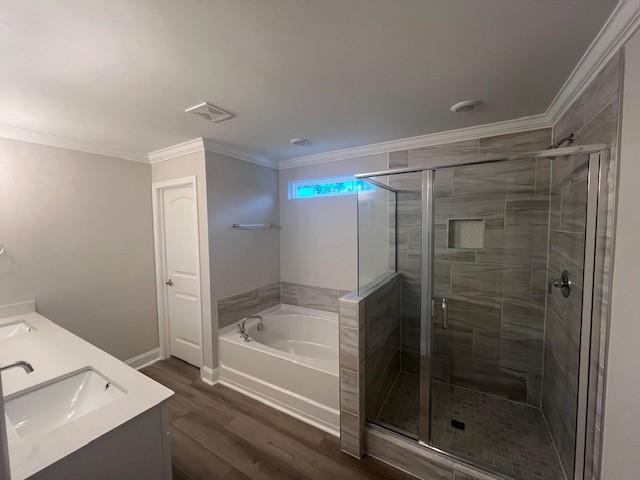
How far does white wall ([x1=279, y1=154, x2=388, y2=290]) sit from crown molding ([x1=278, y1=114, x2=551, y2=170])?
7 centimetres

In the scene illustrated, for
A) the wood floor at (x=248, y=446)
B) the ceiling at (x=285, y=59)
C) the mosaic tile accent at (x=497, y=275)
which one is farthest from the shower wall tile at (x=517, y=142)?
the wood floor at (x=248, y=446)

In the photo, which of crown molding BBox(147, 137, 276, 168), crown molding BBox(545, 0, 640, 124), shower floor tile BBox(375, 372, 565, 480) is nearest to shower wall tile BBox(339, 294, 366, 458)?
shower floor tile BBox(375, 372, 565, 480)

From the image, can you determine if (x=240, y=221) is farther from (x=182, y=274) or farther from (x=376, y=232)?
(x=376, y=232)

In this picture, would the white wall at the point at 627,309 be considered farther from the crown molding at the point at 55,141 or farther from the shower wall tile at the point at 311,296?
the crown molding at the point at 55,141

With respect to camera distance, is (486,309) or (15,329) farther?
(486,309)

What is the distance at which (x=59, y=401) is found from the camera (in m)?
1.33

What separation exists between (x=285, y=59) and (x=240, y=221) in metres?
1.84

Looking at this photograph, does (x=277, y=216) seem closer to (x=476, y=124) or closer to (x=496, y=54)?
(x=476, y=124)

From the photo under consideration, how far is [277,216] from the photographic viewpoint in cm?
336

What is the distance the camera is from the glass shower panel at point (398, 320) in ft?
6.52

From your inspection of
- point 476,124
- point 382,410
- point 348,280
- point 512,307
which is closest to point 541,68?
point 476,124

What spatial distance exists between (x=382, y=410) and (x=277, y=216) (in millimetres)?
2332

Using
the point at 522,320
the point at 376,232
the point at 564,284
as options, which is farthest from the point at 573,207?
the point at 376,232

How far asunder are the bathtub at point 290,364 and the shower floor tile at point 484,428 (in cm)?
46
